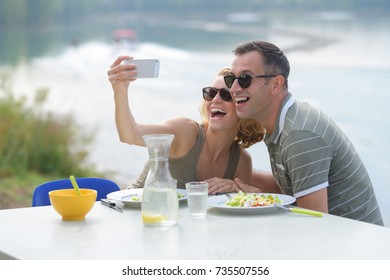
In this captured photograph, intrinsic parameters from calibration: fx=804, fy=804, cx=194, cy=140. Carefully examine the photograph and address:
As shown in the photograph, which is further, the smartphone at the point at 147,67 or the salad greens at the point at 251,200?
the smartphone at the point at 147,67

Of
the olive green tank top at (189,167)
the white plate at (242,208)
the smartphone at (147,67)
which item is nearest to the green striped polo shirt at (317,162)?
the white plate at (242,208)

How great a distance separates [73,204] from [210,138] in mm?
812

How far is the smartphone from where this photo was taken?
2637mm

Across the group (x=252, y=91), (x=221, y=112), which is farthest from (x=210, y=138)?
(x=252, y=91)

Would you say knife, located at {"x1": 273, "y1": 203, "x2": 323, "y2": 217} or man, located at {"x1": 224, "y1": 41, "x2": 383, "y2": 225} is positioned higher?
man, located at {"x1": 224, "y1": 41, "x2": 383, "y2": 225}

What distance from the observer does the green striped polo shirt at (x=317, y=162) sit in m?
2.62

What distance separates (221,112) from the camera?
298 centimetres

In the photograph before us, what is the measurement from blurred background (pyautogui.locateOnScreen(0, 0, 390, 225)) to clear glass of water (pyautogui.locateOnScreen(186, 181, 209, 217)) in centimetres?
239

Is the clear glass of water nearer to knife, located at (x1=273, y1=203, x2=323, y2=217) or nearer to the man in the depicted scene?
knife, located at (x1=273, y1=203, x2=323, y2=217)

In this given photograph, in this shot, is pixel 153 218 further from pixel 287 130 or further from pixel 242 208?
pixel 287 130

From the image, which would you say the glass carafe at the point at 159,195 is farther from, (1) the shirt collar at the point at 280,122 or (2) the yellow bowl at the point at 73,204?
(1) the shirt collar at the point at 280,122

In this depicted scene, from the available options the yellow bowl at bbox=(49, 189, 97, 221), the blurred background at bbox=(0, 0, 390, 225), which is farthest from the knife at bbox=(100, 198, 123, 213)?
the blurred background at bbox=(0, 0, 390, 225)

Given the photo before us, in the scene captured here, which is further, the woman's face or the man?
the woman's face

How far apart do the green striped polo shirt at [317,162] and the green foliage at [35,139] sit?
10.1 feet
